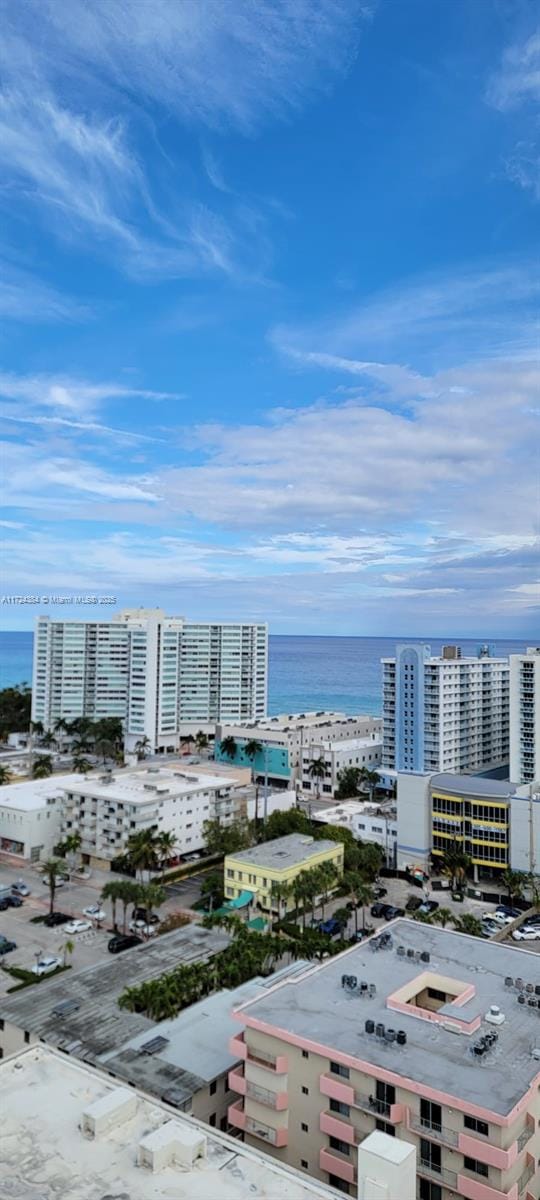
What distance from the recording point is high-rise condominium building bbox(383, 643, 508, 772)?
7350 cm

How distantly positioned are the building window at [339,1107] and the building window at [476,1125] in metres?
3.38

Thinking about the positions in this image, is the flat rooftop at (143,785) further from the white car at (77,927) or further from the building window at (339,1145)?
the building window at (339,1145)

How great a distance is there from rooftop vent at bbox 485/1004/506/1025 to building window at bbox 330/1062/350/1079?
4493 millimetres

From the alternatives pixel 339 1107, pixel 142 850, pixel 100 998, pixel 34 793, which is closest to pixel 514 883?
pixel 142 850

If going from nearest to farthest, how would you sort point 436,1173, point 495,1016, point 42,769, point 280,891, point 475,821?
point 436,1173
point 495,1016
point 280,891
point 475,821
point 42,769

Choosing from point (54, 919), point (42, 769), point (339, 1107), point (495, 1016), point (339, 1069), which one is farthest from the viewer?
point (42, 769)

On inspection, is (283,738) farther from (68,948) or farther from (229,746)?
(68,948)

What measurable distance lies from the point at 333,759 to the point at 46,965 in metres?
43.4

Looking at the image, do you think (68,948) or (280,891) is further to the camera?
(280,891)

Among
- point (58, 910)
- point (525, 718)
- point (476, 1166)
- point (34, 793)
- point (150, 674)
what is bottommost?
point (58, 910)

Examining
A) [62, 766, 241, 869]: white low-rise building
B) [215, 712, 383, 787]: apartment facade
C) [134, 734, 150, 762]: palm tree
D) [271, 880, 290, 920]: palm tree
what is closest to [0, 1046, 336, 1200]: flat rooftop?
[271, 880, 290, 920]: palm tree

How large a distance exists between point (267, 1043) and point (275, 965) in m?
16.6

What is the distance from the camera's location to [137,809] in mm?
51438

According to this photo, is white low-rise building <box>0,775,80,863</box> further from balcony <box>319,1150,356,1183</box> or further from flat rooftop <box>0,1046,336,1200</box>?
flat rooftop <box>0,1046,336,1200</box>
